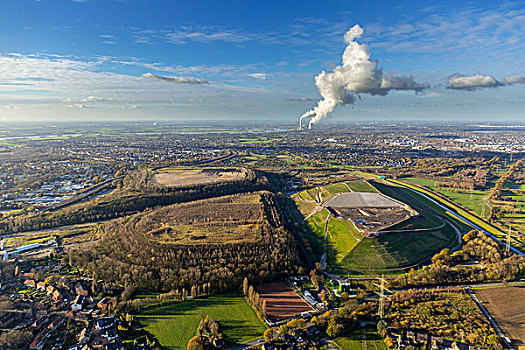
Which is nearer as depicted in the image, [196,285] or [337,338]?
[337,338]

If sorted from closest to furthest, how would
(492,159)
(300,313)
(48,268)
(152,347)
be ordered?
(152,347)
(300,313)
(48,268)
(492,159)

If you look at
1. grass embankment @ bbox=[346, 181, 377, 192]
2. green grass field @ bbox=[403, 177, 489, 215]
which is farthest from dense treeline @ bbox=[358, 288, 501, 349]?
green grass field @ bbox=[403, 177, 489, 215]

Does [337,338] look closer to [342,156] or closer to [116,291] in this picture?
[116,291]

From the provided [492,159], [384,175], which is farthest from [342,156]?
[492,159]

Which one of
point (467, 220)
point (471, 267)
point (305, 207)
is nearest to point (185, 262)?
point (305, 207)

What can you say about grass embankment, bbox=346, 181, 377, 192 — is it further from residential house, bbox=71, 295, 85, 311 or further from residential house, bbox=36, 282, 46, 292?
residential house, bbox=36, 282, 46, 292

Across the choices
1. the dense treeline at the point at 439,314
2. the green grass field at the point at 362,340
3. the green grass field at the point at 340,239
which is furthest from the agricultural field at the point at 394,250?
the green grass field at the point at 362,340

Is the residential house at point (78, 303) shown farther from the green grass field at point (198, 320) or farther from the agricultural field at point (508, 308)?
the agricultural field at point (508, 308)
